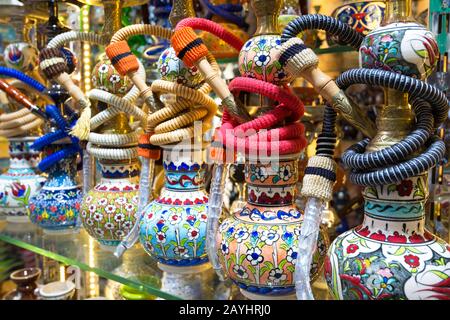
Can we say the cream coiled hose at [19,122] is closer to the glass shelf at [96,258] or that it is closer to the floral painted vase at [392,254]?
the glass shelf at [96,258]

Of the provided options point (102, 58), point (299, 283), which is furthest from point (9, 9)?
point (299, 283)

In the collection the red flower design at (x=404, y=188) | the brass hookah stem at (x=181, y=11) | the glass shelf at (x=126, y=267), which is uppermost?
the brass hookah stem at (x=181, y=11)

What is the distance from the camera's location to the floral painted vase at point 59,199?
891mm

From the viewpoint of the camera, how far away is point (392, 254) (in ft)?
1.45

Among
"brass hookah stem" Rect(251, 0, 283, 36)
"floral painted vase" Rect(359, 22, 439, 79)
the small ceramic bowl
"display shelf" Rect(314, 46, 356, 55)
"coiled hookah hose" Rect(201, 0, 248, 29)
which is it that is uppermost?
"coiled hookah hose" Rect(201, 0, 248, 29)

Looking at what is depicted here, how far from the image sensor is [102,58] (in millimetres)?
799

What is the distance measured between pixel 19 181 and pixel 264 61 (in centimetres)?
71

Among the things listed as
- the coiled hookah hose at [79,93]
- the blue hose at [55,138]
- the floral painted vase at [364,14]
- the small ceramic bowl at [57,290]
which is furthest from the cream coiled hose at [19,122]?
the floral painted vase at [364,14]

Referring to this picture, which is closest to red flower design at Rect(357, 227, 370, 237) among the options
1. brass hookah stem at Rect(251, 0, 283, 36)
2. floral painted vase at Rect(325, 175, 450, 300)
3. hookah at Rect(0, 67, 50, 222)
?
floral painted vase at Rect(325, 175, 450, 300)

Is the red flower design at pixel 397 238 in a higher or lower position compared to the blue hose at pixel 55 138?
lower

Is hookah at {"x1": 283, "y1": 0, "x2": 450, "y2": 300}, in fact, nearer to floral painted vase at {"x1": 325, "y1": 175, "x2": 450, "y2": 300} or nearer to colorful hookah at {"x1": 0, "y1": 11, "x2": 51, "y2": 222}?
floral painted vase at {"x1": 325, "y1": 175, "x2": 450, "y2": 300}

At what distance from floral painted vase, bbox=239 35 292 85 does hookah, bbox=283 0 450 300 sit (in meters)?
0.06

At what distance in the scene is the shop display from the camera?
0.45 metres
